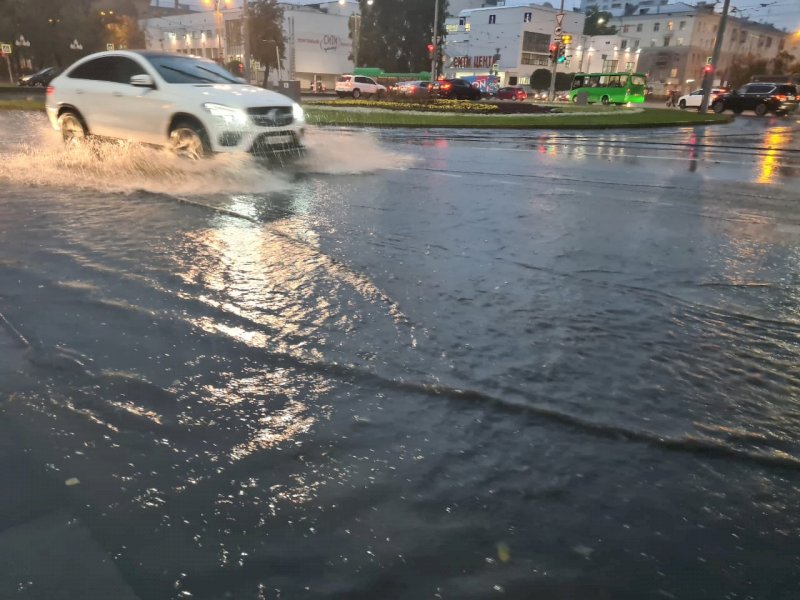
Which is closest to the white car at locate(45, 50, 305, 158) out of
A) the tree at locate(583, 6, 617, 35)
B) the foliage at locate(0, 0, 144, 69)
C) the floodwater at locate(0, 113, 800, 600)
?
the floodwater at locate(0, 113, 800, 600)

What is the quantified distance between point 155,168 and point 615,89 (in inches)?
1809

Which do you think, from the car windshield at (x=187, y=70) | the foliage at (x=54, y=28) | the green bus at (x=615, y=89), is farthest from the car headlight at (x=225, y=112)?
the foliage at (x=54, y=28)

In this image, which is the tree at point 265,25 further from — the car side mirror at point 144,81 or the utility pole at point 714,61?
the car side mirror at point 144,81

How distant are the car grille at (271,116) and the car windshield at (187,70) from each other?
4.01 feet

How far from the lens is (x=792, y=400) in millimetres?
2713

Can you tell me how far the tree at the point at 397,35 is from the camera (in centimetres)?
8169

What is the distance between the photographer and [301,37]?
3007 inches

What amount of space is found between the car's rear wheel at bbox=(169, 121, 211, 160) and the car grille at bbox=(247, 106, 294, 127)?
2.36 ft

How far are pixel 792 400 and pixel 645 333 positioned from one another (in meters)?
0.82

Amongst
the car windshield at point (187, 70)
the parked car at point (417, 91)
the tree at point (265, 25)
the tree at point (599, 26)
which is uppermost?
the tree at point (599, 26)

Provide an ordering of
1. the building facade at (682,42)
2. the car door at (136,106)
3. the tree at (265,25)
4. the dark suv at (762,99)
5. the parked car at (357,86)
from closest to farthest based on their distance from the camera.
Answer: the car door at (136,106)
the dark suv at (762,99)
the parked car at (357,86)
the tree at (265,25)
the building facade at (682,42)

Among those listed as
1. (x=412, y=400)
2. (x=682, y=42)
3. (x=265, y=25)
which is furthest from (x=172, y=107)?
(x=682, y=42)

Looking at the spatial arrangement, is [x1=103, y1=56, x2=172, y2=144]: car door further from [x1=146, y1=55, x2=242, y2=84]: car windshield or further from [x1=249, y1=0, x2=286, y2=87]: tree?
[x1=249, y1=0, x2=286, y2=87]: tree

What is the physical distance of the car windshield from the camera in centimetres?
879
